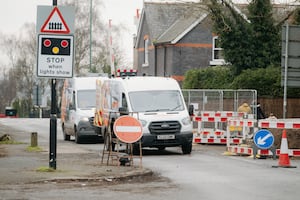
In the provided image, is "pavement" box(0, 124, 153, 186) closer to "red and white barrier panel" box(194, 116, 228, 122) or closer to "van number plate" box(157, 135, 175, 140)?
"van number plate" box(157, 135, 175, 140)

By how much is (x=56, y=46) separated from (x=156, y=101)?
870 centimetres

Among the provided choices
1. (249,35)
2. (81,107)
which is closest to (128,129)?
(81,107)

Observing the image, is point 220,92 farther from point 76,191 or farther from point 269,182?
point 76,191

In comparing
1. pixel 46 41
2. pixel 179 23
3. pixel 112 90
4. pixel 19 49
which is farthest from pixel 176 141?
pixel 19 49

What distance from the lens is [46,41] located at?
17.1 meters

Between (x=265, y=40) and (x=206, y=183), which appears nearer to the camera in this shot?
(x=206, y=183)

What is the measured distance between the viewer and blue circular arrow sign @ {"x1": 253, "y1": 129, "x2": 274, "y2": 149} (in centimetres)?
2208

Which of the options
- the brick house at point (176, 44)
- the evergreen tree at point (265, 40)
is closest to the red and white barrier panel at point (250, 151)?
the evergreen tree at point (265, 40)

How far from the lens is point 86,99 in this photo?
33000 mm

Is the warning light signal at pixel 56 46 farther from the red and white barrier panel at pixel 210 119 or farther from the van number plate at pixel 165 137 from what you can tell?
the red and white barrier panel at pixel 210 119

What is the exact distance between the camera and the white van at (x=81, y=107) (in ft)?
105

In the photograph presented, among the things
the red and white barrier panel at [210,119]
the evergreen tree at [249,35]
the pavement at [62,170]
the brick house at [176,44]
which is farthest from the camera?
the brick house at [176,44]

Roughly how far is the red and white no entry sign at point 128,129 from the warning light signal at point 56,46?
254 cm

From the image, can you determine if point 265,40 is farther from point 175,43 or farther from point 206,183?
point 206,183
